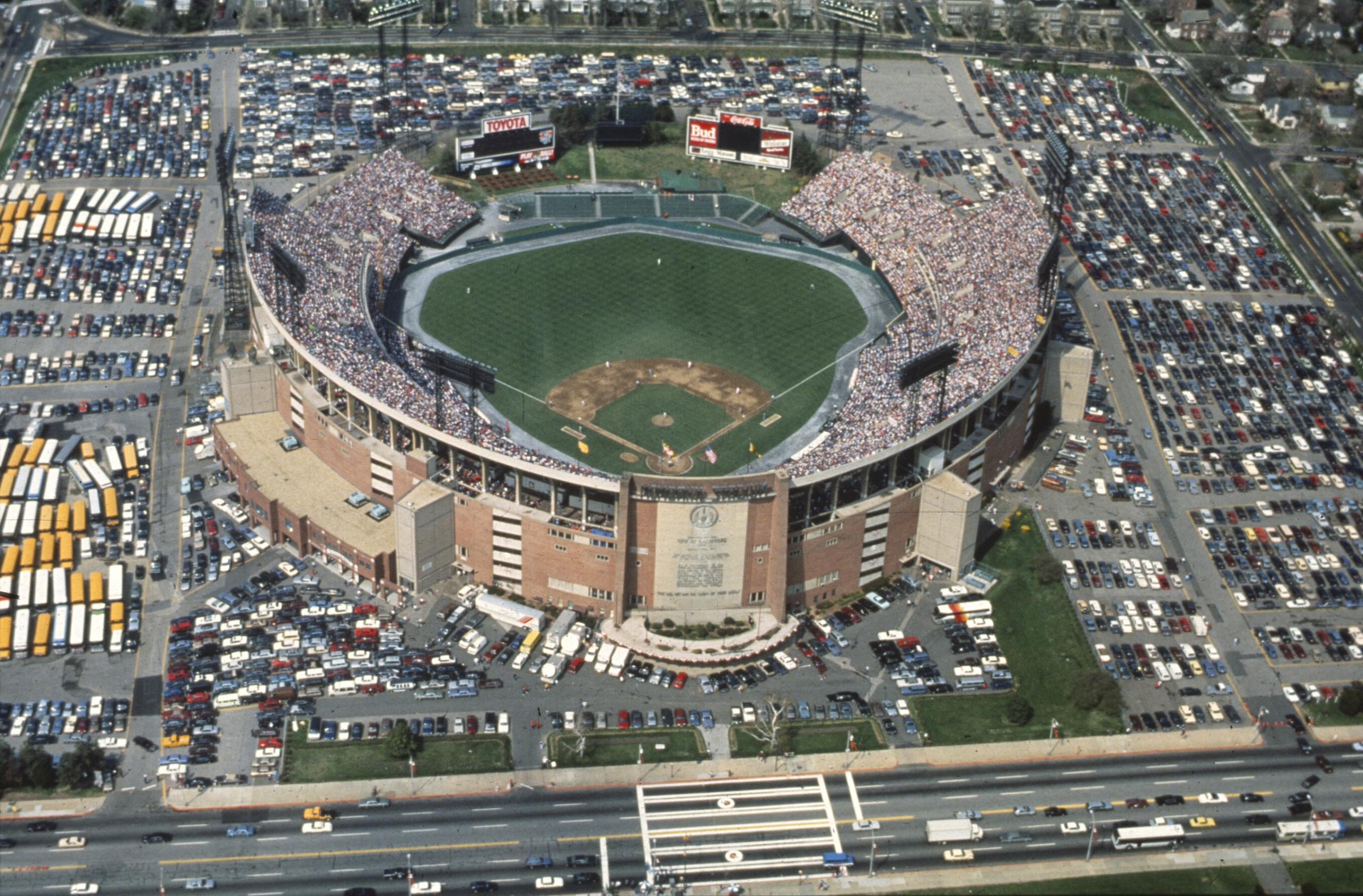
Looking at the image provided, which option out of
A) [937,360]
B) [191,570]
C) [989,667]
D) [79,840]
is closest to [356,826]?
[79,840]

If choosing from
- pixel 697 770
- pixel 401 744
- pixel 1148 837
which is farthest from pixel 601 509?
pixel 1148 837

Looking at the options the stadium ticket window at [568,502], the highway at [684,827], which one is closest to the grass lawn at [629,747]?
the highway at [684,827]

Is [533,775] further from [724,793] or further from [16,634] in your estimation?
[16,634]

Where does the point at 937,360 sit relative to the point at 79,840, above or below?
above

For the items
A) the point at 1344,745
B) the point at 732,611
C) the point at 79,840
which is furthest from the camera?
the point at 732,611

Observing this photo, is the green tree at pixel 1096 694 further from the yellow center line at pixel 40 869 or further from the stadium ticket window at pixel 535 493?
the yellow center line at pixel 40 869

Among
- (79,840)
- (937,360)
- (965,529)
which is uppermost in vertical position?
(937,360)

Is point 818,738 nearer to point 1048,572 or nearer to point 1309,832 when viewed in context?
point 1048,572

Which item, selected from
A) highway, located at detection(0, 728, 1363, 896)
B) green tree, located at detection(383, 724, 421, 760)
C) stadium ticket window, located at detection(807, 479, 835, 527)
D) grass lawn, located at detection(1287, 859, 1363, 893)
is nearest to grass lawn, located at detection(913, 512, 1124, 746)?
highway, located at detection(0, 728, 1363, 896)
